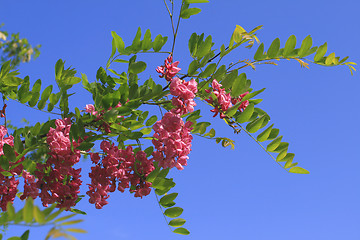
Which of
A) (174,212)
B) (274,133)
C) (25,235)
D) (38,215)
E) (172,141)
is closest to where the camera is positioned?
(38,215)

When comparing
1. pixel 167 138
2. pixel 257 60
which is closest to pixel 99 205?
pixel 167 138

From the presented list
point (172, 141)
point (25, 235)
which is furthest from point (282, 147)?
point (25, 235)

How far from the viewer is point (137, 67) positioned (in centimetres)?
230

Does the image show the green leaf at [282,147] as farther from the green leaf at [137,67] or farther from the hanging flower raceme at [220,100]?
the green leaf at [137,67]

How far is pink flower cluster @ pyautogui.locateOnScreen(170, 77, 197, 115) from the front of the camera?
198 centimetres

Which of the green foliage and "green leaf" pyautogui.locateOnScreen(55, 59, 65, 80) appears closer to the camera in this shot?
the green foliage

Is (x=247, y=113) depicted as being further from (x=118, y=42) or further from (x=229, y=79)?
(x=118, y=42)

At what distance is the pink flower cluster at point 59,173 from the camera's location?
2.08 meters

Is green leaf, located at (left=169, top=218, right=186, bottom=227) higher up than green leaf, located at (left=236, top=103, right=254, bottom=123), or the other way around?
green leaf, located at (left=236, top=103, right=254, bottom=123)

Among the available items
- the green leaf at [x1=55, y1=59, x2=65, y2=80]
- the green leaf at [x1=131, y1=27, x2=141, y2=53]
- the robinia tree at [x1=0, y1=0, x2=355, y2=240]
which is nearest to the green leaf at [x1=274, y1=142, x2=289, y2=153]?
the robinia tree at [x1=0, y1=0, x2=355, y2=240]

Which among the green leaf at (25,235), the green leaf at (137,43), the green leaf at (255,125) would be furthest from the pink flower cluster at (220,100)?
the green leaf at (25,235)

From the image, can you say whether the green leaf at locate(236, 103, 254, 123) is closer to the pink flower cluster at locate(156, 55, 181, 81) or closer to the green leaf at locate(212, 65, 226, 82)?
the green leaf at locate(212, 65, 226, 82)

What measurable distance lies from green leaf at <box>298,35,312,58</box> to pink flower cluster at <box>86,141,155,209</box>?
0.98m

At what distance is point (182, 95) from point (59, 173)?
78 centimetres
